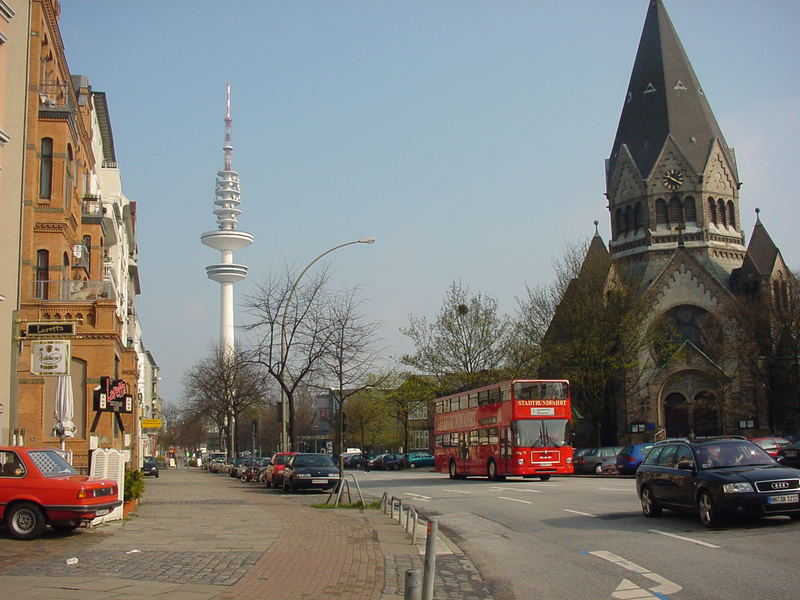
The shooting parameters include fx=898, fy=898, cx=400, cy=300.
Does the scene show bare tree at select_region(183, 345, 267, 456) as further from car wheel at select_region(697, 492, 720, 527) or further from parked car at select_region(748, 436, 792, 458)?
car wheel at select_region(697, 492, 720, 527)

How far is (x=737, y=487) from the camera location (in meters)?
13.6

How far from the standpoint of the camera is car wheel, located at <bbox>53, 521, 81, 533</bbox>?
13995 mm

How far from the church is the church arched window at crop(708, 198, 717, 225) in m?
0.11

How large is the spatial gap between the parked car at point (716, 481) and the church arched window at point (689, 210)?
5650 centimetres

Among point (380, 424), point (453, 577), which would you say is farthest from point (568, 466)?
point (380, 424)

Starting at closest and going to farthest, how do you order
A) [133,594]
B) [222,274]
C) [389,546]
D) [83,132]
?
1. [133,594]
2. [389,546]
3. [83,132]
4. [222,274]

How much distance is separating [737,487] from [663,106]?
61946 millimetres

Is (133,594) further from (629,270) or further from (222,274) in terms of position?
(222,274)

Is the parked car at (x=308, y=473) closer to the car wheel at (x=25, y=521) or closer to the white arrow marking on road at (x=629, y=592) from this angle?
the car wheel at (x=25, y=521)

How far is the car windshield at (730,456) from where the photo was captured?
1474 centimetres

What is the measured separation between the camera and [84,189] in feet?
125

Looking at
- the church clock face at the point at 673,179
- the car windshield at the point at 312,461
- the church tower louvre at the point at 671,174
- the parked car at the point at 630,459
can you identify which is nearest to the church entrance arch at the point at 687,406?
the church tower louvre at the point at 671,174

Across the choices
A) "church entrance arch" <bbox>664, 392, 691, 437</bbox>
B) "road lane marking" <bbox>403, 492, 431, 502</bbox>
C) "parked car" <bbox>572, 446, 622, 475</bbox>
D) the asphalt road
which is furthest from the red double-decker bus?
"church entrance arch" <bbox>664, 392, 691, 437</bbox>

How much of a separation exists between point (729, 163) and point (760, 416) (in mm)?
21389
